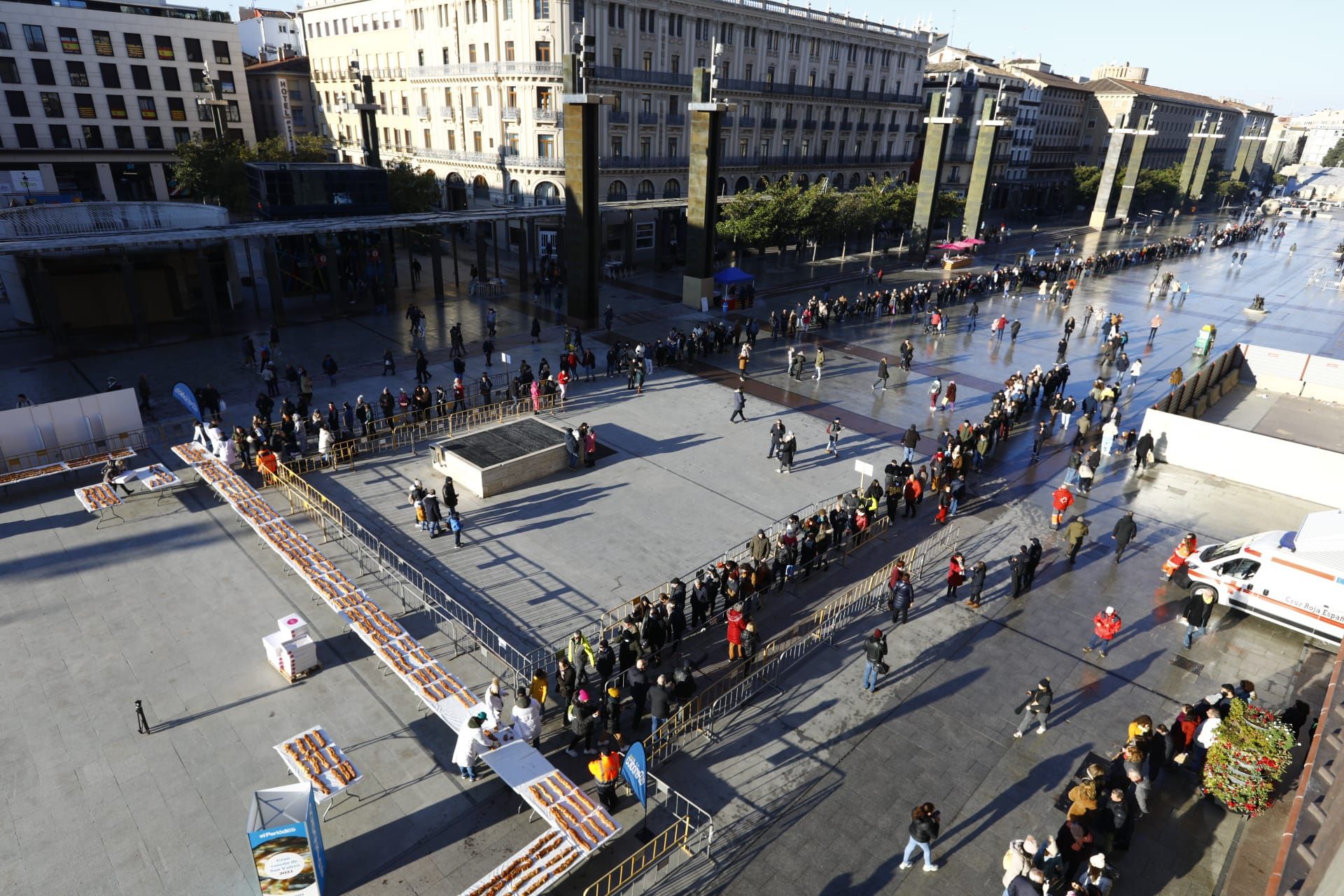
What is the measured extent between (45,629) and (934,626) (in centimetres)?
1845

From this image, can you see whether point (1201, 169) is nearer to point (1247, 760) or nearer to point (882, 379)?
point (882, 379)

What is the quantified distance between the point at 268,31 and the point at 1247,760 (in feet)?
419

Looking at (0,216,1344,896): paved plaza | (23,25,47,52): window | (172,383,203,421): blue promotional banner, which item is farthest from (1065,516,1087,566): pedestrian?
(23,25,47,52): window

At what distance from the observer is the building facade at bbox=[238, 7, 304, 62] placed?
103 meters

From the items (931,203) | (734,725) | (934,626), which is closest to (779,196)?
(931,203)

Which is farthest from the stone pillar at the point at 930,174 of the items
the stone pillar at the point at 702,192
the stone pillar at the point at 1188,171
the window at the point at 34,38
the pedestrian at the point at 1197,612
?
the stone pillar at the point at 1188,171

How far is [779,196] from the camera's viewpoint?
170 ft

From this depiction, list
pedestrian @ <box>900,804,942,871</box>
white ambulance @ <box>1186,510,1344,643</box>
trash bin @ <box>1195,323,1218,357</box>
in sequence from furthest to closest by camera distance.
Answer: trash bin @ <box>1195,323,1218,357</box>, white ambulance @ <box>1186,510,1344,643</box>, pedestrian @ <box>900,804,942,871</box>

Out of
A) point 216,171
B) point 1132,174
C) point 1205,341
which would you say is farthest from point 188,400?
point 1132,174

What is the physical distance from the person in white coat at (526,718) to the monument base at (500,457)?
385 inches

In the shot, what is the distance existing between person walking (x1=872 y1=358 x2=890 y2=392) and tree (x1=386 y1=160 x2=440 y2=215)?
34338mm

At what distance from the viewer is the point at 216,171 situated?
4972 centimetres

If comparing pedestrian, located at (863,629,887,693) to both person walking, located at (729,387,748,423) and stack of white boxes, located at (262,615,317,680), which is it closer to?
stack of white boxes, located at (262,615,317,680)

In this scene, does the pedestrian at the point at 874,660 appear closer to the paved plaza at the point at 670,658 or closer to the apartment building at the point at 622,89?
the paved plaza at the point at 670,658
